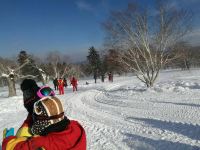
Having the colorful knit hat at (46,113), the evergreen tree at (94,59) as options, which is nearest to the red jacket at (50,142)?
the colorful knit hat at (46,113)

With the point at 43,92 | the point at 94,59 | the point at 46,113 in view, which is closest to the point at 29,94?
the point at 43,92

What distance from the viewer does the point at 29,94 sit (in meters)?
2.56

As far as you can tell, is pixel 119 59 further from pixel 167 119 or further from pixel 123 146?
pixel 123 146

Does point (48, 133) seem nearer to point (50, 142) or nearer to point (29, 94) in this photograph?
point (50, 142)

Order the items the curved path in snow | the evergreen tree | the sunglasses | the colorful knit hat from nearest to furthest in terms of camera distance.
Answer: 1. the colorful knit hat
2. the sunglasses
3. the curved path in snow
4. the evergreen tree

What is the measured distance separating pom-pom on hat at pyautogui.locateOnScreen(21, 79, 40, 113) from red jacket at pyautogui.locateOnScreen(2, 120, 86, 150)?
38cm

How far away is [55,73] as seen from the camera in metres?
61.8

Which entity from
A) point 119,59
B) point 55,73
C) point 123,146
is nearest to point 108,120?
point 123,146

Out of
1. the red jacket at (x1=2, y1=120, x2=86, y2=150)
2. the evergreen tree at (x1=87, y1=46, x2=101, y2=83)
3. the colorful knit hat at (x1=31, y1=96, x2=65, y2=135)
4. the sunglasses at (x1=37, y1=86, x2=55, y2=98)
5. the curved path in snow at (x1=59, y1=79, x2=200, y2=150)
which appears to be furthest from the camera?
the evergreen tree at (x1=87, y1=46, x2=101, y2=83)

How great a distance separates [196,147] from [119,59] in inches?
612

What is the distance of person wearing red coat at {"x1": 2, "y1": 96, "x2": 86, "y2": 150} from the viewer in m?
2.14

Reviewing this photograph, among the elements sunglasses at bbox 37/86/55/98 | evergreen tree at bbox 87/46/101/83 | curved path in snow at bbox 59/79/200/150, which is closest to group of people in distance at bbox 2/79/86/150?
sunglasses at bbox 37/86/55/98

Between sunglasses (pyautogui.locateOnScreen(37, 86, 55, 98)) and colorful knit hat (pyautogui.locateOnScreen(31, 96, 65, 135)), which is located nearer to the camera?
colorful knit hat (pyautogui.locateOnScreen(31, 96, 65, 135))

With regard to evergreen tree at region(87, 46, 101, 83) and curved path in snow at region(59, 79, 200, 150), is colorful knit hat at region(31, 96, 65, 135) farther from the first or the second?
evergreen tree at region(87, 46, 101, 83)
